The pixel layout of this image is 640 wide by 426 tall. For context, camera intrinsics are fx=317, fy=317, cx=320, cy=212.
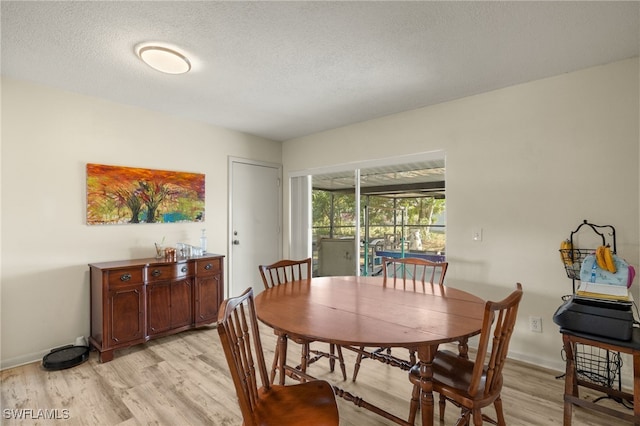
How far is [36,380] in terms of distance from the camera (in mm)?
2445

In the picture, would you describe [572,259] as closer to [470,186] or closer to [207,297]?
[470,186]

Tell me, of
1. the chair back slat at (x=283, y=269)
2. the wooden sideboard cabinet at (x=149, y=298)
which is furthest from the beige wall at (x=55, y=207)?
the chair back slat at (x=283, y=269)

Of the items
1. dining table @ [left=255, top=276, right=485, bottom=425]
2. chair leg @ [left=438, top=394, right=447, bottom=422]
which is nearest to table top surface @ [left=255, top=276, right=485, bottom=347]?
dining table @ [left=255, top=276, right=485, bottom=425]

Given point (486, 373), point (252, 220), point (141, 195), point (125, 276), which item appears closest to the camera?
point (486, 373)

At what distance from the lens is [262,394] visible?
1455 millimetres

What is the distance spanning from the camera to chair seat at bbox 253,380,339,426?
4.19ft

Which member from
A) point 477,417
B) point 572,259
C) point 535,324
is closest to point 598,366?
point 535,324

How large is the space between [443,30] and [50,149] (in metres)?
3.38

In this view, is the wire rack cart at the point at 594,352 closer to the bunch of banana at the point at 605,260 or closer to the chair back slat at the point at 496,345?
the bunch of banana at the point at 605,260

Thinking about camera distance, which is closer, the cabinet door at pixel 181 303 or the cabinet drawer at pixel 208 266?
the cabinet door at pixel 181 303

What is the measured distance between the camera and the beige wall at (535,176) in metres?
2.39

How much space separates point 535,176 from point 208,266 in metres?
3.31

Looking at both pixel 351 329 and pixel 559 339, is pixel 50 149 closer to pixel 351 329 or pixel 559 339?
pixel 351 329

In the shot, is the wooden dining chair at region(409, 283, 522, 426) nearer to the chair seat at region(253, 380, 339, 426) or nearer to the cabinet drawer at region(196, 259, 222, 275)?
the chair seat at region(253, 380, 339, 426)
